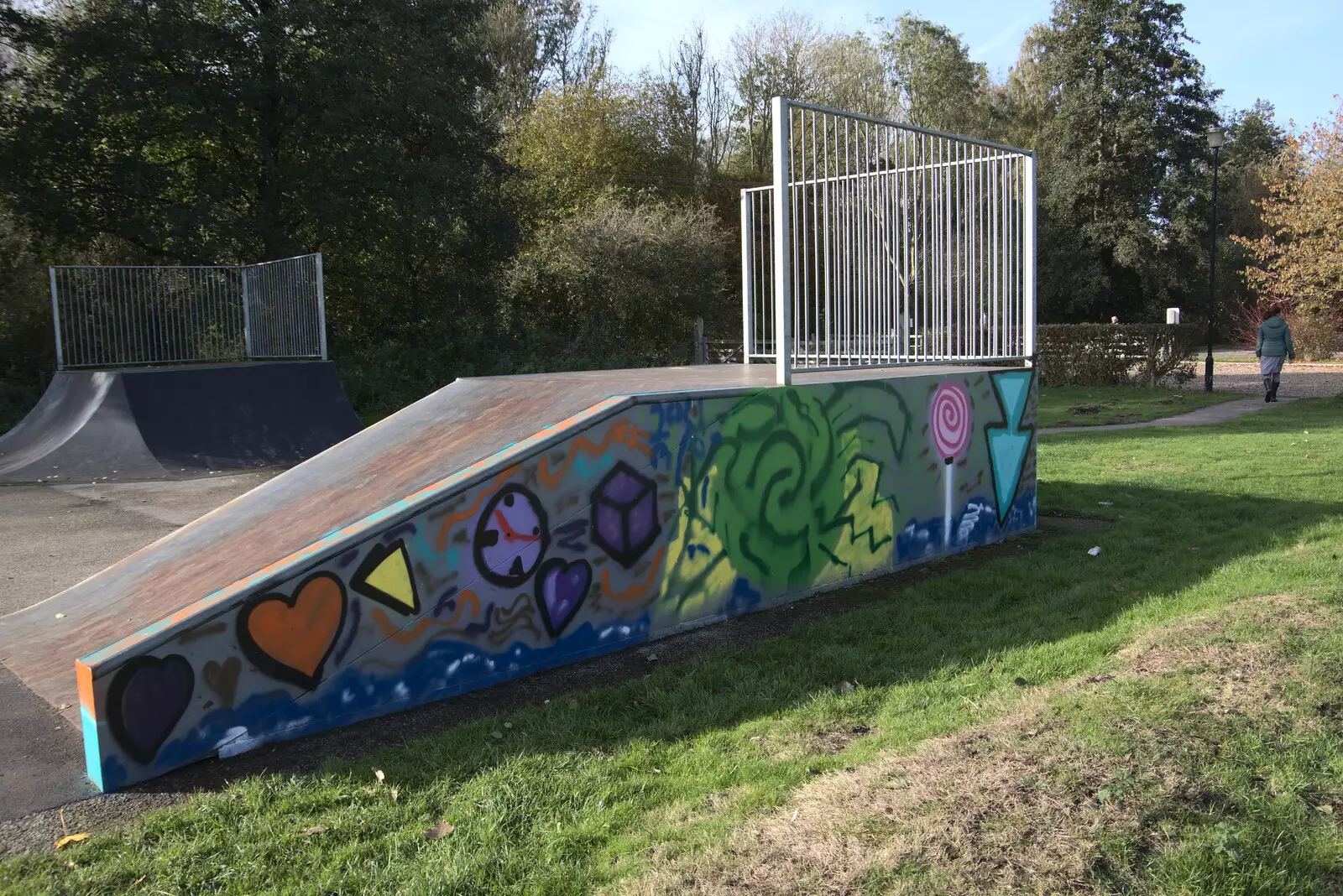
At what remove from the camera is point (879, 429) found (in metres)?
6.54

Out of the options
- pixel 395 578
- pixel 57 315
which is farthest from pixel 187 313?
pixel 395 578

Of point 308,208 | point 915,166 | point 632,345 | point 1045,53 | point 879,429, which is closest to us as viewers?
point 879,429

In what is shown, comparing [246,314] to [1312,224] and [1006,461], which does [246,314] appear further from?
[1312,224]

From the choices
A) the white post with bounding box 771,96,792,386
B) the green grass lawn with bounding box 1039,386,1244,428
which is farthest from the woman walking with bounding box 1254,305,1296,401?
the white post with bounding box 771,96,792,386

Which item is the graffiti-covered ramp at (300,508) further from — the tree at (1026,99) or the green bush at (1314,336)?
the tree at (1026,99)

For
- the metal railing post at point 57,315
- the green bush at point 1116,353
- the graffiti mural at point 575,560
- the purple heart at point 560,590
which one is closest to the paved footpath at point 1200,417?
the green bush at point 1116,353

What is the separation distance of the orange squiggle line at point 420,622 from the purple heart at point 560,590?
1.16ft

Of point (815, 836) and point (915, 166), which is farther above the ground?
point (915, 166)

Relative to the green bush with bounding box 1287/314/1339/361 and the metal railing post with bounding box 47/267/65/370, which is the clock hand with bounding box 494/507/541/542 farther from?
the green bush with bounding box 1287/314/1339/361

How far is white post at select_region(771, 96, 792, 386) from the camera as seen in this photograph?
18.9ft

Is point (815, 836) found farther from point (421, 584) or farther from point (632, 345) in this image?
point (632, 345)

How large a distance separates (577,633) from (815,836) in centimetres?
216

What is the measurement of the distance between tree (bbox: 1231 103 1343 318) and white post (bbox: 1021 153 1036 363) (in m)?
14.9

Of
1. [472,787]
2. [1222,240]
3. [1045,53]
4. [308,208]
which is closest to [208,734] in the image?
[472,787]
